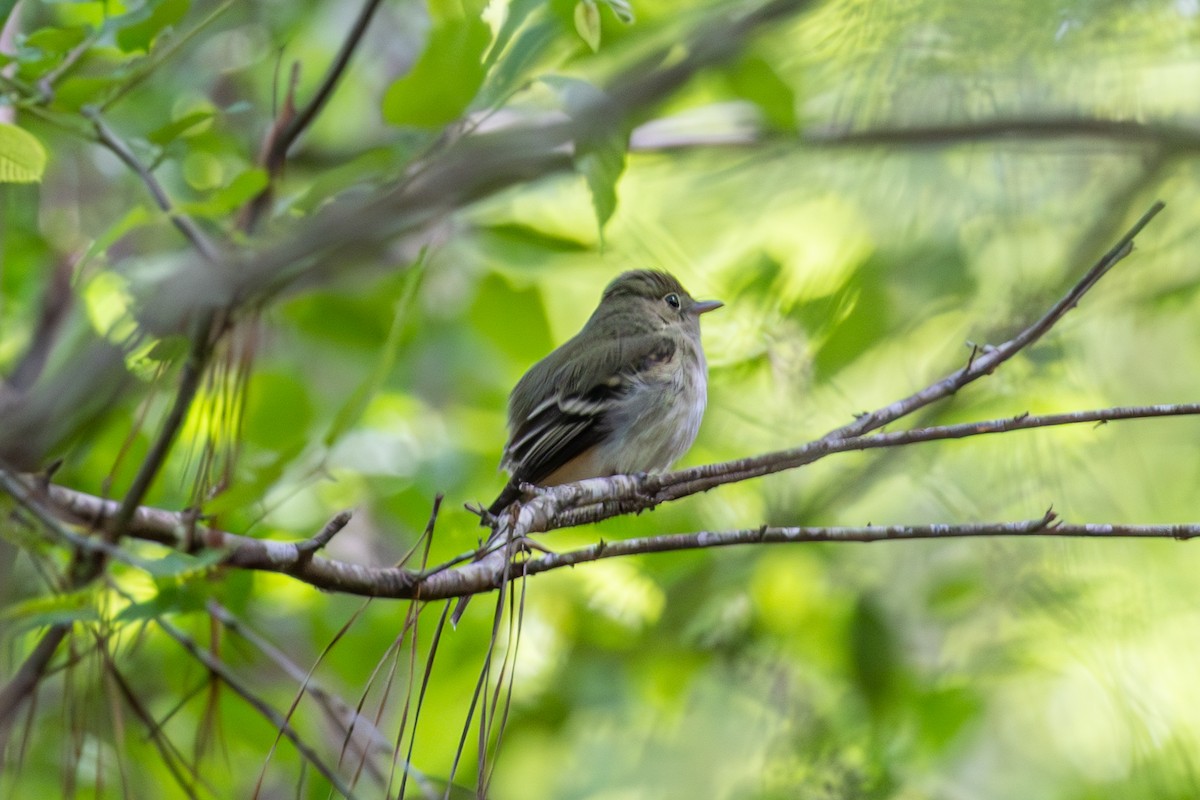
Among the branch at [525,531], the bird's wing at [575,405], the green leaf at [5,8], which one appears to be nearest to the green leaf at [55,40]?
the green leaf at [5,8]

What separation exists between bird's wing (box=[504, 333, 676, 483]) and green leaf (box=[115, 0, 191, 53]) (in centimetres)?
155

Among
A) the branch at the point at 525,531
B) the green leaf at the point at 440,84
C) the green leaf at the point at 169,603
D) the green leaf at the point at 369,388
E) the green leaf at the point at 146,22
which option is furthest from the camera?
the green leaf at the point at 440,84

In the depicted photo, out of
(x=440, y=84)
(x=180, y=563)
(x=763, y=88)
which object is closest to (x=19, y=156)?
(x=180, y=563)

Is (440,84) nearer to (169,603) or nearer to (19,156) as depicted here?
(19,156)

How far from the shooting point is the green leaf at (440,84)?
7.25 feet

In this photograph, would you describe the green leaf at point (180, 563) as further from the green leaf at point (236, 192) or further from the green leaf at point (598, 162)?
the green leaf at point (598, 162)

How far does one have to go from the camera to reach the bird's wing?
10.7ft

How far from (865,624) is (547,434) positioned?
3.89 ft

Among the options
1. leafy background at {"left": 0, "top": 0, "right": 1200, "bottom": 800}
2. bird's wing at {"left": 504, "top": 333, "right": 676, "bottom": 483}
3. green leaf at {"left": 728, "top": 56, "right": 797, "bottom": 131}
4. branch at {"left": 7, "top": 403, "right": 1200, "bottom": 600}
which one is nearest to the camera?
branch at {"left": 7, "top": 403, "right": 1200, "bottom": 600}

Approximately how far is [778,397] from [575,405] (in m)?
0.64

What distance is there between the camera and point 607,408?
11.3 ft

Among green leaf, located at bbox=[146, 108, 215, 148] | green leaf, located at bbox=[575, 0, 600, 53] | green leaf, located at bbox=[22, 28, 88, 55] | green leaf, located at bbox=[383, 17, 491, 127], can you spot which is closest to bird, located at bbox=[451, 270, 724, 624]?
green leaf, located at bbox=[383, 17, 491, 127]

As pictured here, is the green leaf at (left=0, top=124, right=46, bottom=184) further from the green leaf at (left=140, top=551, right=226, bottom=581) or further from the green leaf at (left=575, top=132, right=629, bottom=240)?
the green leaf at (left=575, top=132, right=629, bottom=240)

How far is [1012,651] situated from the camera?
383 cm
